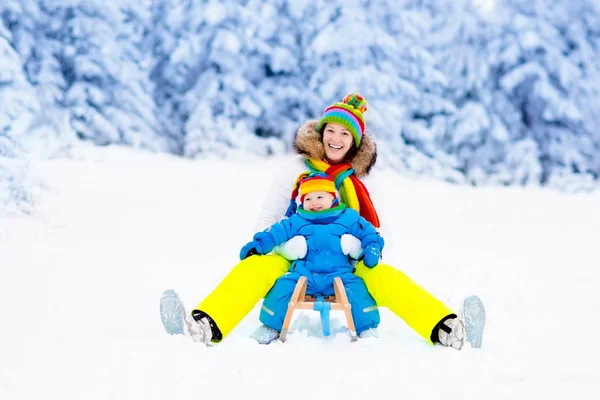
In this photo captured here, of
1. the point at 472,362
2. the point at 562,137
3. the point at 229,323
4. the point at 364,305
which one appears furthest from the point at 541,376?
the point at 562,137

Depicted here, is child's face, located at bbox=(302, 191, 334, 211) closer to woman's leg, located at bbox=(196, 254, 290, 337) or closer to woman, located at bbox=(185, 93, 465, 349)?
woman, located at bbox=(185, 93, 465, 349)

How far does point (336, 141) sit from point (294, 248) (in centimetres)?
90

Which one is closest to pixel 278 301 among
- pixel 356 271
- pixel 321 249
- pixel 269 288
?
pixel 269 288

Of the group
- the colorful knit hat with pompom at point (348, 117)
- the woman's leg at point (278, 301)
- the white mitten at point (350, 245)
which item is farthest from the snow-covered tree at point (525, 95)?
the woman's leg at point (278, 301)

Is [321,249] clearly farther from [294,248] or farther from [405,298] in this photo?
[405,298]

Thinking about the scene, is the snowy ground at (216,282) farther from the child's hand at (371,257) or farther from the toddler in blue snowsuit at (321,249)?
the child's hand at (371,257)

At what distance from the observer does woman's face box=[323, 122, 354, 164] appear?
385 centimetres

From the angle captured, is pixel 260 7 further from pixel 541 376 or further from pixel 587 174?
pixel 541 376

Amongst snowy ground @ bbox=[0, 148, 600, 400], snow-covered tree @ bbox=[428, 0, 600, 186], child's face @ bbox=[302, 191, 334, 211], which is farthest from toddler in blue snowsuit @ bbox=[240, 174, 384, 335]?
snow-covered tree @ bbox=[428, 0, 600, 186]

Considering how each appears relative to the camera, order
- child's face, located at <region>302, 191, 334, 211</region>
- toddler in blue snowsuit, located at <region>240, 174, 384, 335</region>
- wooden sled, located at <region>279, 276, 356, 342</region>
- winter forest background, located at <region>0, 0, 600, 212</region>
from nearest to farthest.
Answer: wooden sled, located at <region>279, 276, 356, 342</region> < toddler in blue snowsuit, located at <region>240, 174, 384, 335</region> < child's face, located at <region>302, 191, 334, 211</region> < winter forest background, located at <region>0, 0, 600, 212</region>

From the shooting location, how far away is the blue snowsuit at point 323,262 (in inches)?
127

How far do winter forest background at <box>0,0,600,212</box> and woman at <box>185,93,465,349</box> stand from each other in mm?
7338

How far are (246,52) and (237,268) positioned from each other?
9.67 m

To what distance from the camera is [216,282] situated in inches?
204
